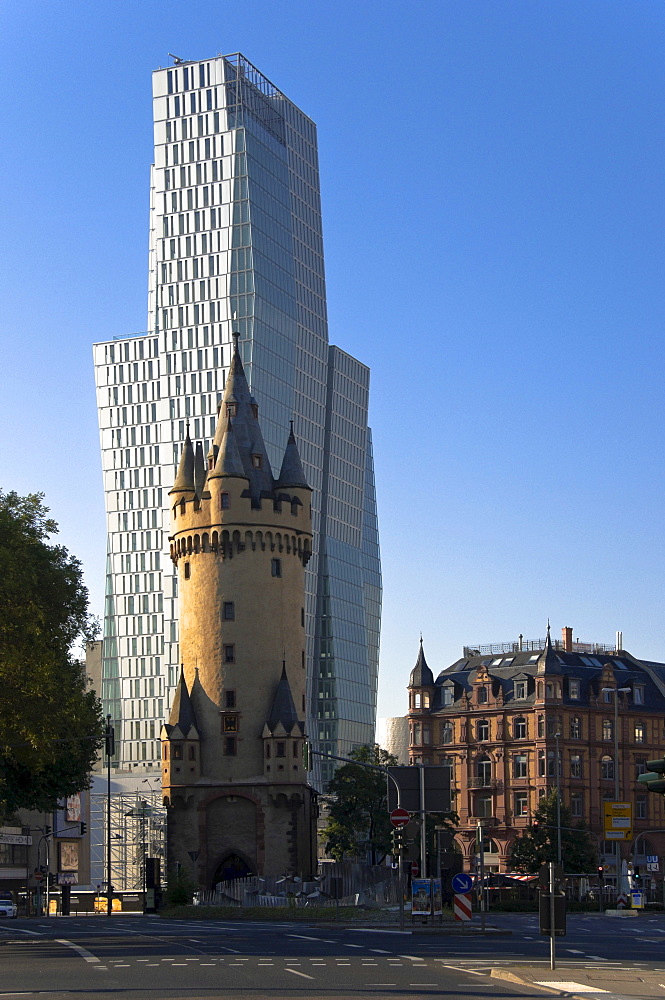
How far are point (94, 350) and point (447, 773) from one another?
152m

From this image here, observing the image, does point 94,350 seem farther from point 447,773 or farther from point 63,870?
point 447,773

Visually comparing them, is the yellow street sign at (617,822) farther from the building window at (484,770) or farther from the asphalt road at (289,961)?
the asphalt road at (289,961)

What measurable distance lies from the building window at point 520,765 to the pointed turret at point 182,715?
44.0 m

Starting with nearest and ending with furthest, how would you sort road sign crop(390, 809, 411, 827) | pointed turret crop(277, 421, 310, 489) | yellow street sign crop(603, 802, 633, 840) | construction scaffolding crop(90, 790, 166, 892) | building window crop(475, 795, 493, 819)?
road sign crop(390, 809, 411, 827)
yellow street sign crop(603, 802, 633, 840)
pointed turret crop(277, 421, 310, 489)
building window crop(475, 795, 493, 819)
construction scaffolding crop(90, 790, 166, 892)

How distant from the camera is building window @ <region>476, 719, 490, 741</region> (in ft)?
438

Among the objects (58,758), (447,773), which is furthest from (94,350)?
(447,773)

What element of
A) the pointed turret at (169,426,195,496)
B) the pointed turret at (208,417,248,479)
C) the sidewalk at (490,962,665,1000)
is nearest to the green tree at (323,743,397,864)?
the pointed turret at (169,426,195,496)

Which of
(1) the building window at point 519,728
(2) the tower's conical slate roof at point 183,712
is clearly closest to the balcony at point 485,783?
(1) the building window at point 519,728

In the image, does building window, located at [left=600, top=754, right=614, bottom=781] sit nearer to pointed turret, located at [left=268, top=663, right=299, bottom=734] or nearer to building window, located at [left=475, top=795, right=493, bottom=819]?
building window, located at [left=475, top=795, right=493, bottom=819]

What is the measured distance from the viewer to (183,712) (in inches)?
3686

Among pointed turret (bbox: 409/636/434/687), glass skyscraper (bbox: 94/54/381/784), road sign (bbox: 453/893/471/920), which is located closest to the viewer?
road sign (bbox: 453/893/471/920)

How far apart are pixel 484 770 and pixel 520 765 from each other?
3.43 m

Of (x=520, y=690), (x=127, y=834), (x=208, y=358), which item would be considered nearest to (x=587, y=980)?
(x=520, y=690)

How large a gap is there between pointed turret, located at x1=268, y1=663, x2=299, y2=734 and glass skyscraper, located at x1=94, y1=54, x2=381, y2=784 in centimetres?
8624
